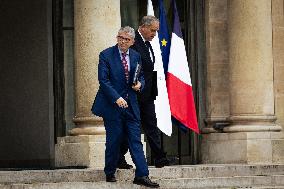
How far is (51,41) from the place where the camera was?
20.0 metres

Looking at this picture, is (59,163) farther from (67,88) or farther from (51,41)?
(51,41)

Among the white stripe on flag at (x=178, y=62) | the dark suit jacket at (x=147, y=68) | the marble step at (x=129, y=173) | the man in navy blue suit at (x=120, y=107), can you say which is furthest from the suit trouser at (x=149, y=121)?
the white stripe on flag at (x=178, y=62)

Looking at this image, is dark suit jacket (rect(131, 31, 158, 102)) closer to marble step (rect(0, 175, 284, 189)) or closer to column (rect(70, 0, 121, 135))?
marble step (rect(0, 175, 284, 189))

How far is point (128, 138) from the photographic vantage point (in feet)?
42.3

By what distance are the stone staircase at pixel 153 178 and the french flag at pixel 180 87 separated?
8.22 ft

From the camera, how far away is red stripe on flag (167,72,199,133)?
666 inches

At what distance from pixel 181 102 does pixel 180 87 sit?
0.91 feet

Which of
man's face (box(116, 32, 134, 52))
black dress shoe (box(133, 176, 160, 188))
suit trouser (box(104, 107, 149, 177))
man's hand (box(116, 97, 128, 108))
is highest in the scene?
man's face (box(116, 32, 134, 52))

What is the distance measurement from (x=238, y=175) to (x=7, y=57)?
30.0ft

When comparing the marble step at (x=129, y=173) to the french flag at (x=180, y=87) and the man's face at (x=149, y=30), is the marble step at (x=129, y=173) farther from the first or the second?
the french flag at (x=180, y=87)

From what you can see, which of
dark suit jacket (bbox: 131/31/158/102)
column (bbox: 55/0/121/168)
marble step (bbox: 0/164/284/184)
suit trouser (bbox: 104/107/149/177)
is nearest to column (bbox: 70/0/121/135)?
column (bbox: 55/0/121/168)

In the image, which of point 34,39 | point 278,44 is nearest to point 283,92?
point 278,44

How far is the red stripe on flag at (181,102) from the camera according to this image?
1692 cm

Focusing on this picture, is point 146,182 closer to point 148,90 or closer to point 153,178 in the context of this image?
point 153,178
